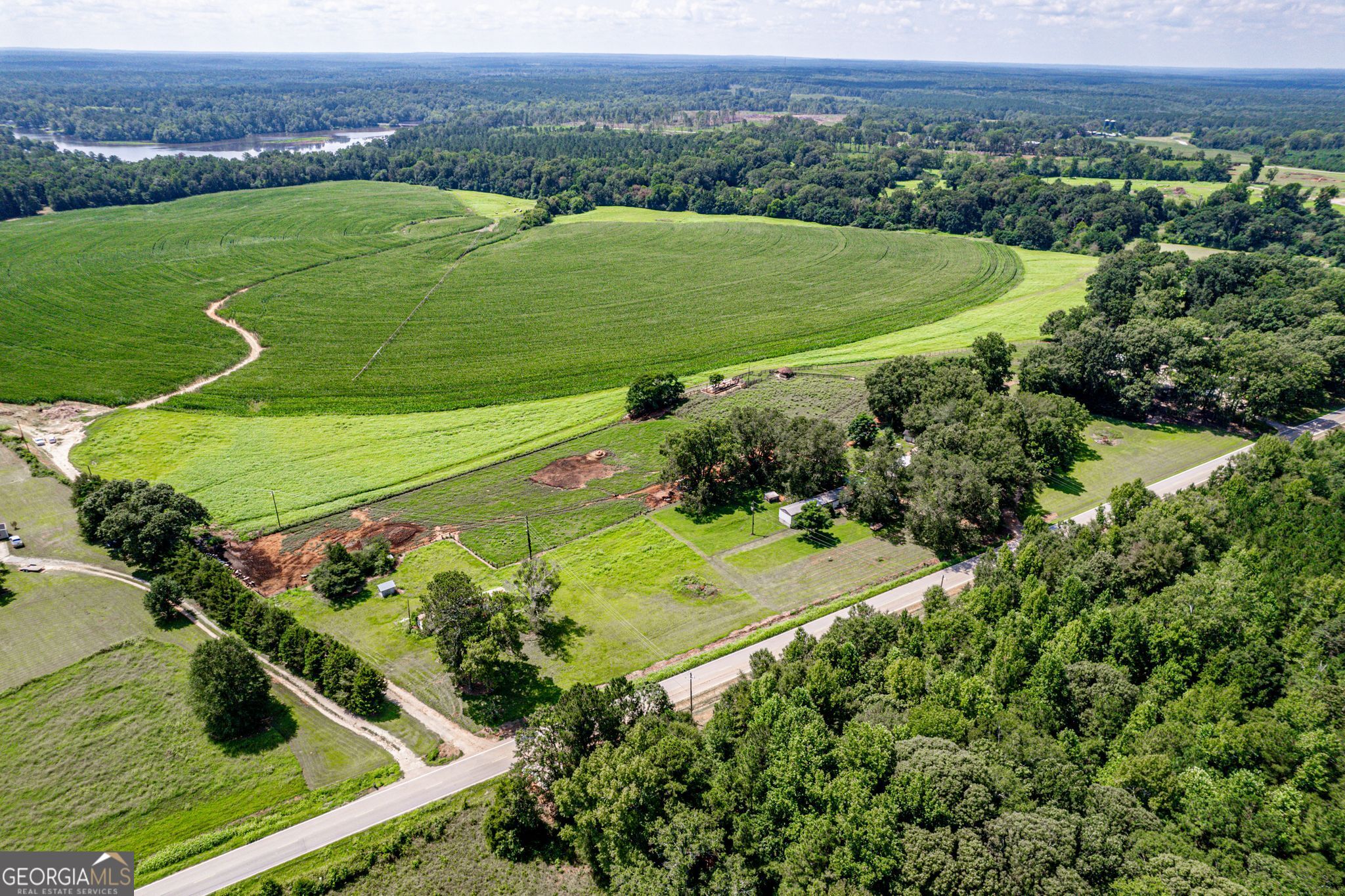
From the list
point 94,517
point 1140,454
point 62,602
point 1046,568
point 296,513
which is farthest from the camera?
point 1140,454

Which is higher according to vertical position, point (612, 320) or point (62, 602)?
point (612, 320)

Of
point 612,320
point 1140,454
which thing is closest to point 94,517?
point 612,320

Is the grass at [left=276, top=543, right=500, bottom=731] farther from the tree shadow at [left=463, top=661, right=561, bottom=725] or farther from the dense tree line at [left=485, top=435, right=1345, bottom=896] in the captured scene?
the dense tree line at [left=485, top=435, right=1345, bottom=896]

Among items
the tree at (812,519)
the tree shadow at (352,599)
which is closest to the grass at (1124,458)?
the tree at (812,519)

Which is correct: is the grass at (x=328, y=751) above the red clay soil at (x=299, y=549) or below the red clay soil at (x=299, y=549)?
below

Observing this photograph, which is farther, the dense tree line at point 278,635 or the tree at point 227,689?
the dense tree line at point 278,635

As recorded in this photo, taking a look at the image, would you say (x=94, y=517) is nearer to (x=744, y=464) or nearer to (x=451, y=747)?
(x=451, y=747)

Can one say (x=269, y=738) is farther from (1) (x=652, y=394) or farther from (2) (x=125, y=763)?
(1) (x=652, y=394)

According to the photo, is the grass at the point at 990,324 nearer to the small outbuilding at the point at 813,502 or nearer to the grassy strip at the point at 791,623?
the small outbuilding at the point at 813,502
